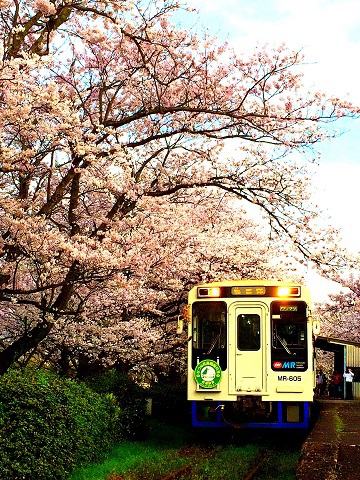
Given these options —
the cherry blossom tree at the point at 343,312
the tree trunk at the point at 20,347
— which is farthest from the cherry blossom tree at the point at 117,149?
the cherry blossom tree at the point at 343,312

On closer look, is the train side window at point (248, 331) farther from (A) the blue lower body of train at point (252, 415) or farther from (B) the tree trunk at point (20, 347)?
(B) the tree trunk at point (20, 347)

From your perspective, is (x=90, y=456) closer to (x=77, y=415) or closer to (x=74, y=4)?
(x=77, y=415)

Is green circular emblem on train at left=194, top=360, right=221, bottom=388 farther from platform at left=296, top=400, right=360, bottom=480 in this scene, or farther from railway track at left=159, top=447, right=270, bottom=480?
platform at left=296, top=400, right=360, bottom=480

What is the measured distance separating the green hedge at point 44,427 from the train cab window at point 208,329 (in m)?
2.99

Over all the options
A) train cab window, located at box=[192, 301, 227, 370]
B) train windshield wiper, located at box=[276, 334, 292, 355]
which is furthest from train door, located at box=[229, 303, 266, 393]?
train windshield wiper, located at box=[276, 334, 292, 355]

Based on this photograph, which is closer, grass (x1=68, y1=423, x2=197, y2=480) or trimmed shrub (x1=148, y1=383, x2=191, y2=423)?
grass (x1=68, y1=423, x2=197, y2=480)

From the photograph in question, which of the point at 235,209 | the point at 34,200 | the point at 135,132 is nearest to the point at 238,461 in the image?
the point at 34,200

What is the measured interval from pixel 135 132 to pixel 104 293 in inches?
165

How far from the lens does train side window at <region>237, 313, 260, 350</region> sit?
14.3 metres

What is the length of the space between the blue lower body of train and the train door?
1.49 ft

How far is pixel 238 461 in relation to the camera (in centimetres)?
1264

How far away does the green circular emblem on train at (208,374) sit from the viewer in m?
14.2

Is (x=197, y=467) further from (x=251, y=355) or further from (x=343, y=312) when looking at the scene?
(x=343, y=312)

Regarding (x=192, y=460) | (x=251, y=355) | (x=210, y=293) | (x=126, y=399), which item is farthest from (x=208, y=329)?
(x=192, y=460)
